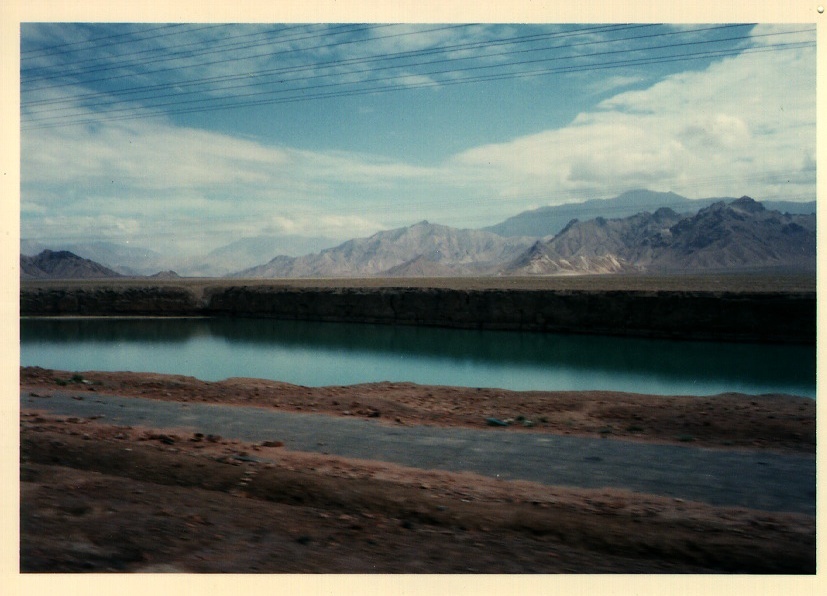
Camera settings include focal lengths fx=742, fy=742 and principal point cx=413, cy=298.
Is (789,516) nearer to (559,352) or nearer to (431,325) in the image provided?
(559,352)

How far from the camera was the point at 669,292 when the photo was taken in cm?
2466

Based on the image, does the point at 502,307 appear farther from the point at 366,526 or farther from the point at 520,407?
the point at 366,526

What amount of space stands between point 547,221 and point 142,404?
108 m

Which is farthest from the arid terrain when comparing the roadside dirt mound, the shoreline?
the shoreline

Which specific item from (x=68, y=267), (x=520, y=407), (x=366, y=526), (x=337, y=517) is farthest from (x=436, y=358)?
(x=68, y=267)

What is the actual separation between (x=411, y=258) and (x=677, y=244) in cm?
3825

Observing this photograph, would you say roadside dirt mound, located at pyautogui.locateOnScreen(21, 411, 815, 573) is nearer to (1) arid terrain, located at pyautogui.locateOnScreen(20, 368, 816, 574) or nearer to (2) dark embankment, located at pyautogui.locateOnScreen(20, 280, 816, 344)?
(1) arid terrain, located at pyautogui.locateOnScreen(20, 368, 816, 574)

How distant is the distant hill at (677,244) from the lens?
7981 centimetres

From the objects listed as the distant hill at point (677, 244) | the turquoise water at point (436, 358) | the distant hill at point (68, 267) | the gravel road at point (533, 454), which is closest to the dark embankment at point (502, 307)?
the turquoise water at point (436, 358)

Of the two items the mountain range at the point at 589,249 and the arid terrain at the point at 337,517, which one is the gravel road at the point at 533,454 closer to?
the arid terrain at the point at 337,517

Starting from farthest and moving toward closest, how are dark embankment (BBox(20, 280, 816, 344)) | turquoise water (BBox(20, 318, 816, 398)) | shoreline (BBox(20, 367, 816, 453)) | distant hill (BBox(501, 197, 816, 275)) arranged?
distant hill (BBox(501, 197, 816, 275))
dark embankment (BBox(20, 280, 816, 344))
turquoise water (BBox(20, 318, 816, 398))
shoreline (BBox(20, 367, 816, 453))

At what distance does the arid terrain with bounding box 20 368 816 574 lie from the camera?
167 inches

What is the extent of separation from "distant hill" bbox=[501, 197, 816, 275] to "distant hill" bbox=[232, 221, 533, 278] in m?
7.79

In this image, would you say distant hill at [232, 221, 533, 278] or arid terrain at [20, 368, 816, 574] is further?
distant hill at [232, 221, 533, 278]
